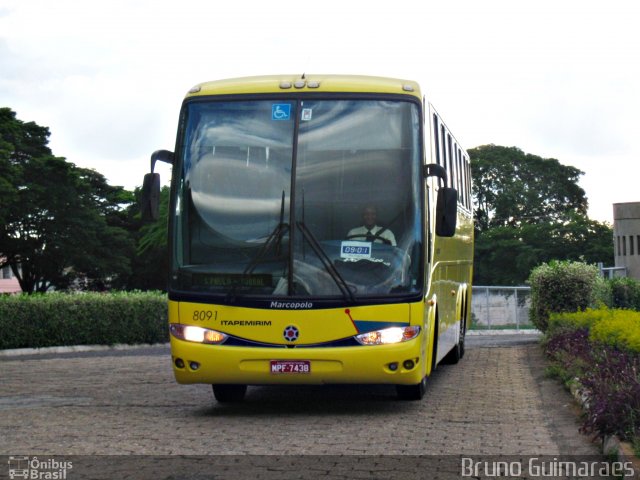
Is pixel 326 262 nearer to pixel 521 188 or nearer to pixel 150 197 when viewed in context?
pixel 150 197

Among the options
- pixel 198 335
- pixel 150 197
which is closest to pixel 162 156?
pixel 150 197

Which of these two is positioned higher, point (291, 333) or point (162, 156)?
point (162, 156)

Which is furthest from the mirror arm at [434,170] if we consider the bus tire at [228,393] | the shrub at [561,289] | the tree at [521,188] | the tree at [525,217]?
the tree at [521,188]

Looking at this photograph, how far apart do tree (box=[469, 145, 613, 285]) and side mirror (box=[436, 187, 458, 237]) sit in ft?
231

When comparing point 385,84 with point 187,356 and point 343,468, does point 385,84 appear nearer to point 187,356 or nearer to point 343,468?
point 187,356

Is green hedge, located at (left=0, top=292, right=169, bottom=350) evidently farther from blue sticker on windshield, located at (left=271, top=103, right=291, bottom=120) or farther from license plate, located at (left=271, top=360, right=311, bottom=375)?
license plate, located at (left=271, top=360, right=311, bottom=375)

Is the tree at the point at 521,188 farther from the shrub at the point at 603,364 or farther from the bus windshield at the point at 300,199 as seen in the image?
the bus windshield at the point at 300,199

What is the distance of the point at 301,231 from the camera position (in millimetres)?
11875

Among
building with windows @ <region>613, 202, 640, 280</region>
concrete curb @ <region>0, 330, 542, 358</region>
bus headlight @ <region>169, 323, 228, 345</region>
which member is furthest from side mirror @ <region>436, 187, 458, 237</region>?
building with windows @ <region>613, 202, 640, 280</region>

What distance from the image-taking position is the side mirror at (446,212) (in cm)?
1226

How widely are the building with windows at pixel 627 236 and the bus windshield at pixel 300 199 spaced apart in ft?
241

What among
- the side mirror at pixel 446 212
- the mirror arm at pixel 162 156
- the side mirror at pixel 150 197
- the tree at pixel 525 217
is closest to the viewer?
the side mirror at pixel 150 197

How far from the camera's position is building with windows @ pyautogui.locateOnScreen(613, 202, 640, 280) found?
275 feet

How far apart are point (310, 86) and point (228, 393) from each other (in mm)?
3625
